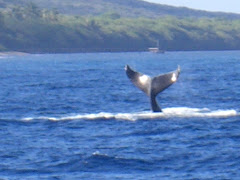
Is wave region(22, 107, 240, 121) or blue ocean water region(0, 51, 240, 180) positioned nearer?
blue ocean water region(0, 51, 240, 180)

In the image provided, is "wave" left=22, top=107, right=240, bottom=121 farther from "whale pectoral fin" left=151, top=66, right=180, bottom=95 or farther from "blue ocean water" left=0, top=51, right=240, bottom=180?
"whale pectoral fin" left=151, top=66, right=180, bottom=95

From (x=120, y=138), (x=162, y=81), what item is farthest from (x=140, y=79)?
(x=120, y=138)

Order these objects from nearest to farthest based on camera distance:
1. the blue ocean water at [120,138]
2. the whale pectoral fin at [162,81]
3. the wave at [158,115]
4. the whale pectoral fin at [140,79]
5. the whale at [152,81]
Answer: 1. the blue ocean water at [120,138]
2. the whale pectoral fin at [162,81]
3. the whale at [152,81]
4. the whale pectoral fin at [140,79]
5. the wave at [158,115]

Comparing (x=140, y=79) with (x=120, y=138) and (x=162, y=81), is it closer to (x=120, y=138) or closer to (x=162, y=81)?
(x=162, y=81)

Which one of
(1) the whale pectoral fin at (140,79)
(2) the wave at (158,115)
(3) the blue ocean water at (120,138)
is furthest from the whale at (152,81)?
(3) the blue ocean water at (120,138)

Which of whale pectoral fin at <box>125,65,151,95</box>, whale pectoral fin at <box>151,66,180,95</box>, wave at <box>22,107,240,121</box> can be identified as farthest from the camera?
wave at <box>22,107,240,121</box>

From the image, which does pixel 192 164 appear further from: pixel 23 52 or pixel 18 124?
pixel 23 52

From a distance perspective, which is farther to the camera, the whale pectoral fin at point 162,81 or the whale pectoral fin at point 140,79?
the whale pectoral fin at point 140,79

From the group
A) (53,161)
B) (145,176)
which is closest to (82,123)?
(53,161)

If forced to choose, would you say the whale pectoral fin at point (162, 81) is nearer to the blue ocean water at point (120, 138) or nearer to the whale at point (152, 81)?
the whale at point (152, 81)

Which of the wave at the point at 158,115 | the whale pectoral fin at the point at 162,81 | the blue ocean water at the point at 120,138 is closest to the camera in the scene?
the blue ocean water at the point at 120,138

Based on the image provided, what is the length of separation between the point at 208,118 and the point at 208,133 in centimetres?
414

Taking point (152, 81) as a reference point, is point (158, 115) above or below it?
below

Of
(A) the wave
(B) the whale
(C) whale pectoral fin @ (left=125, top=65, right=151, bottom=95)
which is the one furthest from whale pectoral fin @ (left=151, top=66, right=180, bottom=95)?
(A) the wave
